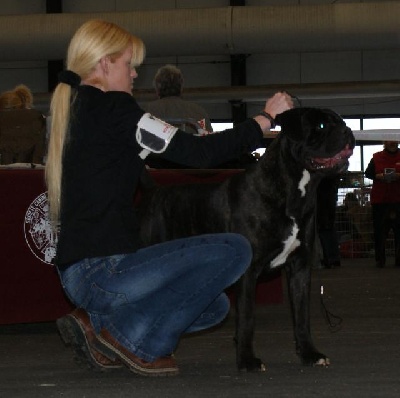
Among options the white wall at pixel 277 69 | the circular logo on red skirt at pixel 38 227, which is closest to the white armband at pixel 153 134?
the circular logo on red skirt at pixel 38 227

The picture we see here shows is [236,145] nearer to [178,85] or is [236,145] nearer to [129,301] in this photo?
[129,301]

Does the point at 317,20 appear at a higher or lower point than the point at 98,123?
higher

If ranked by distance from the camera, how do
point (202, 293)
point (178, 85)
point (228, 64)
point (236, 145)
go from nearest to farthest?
point (236, 145) → point (202, 293) → point (178, 85) → point (228, 64)

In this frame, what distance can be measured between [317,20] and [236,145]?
30.6 ft

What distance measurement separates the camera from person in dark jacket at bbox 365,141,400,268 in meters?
10.1

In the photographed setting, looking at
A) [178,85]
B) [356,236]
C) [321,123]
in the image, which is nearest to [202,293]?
[321,123]

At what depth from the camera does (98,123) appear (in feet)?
9.81

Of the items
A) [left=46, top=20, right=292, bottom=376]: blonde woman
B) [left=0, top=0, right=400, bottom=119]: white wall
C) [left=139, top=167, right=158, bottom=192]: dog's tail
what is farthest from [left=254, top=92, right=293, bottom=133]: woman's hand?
[left=0, top=0, right=400, bottom=119]: white wall

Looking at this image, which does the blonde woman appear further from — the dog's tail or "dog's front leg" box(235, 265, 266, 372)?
the dog's tail

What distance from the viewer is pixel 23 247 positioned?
15.1 feet

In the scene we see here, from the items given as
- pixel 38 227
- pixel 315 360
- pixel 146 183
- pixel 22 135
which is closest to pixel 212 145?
pixel 315 360

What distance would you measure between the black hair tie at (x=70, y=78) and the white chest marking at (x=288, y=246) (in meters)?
0.92

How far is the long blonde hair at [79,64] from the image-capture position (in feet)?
9.93

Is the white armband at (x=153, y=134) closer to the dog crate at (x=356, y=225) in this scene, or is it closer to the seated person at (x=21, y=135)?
the seated person at (x=21, y=135)
